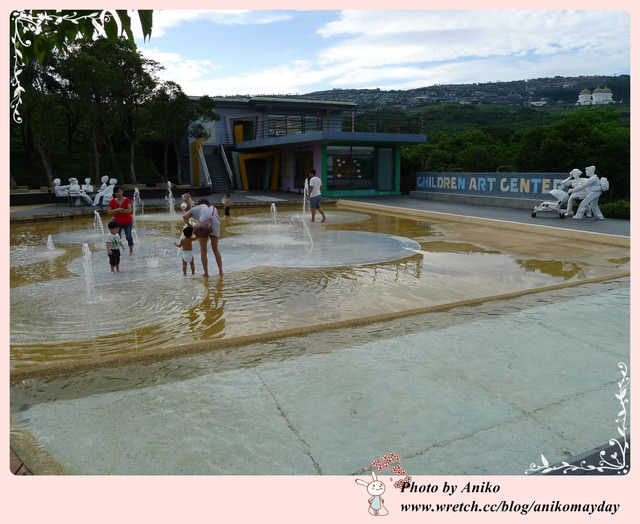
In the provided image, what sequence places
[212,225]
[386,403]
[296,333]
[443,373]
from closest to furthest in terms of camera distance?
[386,403] < [443,373] < [296,333] < [212,225]

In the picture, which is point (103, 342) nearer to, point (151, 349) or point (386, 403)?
point (151, 349)

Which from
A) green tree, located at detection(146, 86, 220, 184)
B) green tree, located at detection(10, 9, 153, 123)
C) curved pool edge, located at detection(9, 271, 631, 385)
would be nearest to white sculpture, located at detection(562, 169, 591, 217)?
curved pool edge, located at detection(9, 271, 631, 385)

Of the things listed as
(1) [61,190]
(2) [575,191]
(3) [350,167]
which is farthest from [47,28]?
(3) [350,167]

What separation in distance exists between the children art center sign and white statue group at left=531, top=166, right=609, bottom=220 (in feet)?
2.00

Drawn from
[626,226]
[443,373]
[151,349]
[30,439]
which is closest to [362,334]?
[443,373]

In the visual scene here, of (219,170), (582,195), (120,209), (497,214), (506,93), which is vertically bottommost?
(497,214)

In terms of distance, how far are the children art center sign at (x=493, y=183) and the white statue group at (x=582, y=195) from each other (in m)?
0.61

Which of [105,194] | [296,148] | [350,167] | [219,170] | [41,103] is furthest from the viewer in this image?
[219,170]

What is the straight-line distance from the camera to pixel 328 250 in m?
11.8

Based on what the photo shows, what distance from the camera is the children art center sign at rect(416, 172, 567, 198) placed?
2089 centimetres

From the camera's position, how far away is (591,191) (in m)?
16.9

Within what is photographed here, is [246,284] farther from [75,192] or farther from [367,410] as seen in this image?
[75,192]

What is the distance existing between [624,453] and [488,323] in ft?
9.87

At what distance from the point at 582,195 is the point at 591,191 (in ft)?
1.19
